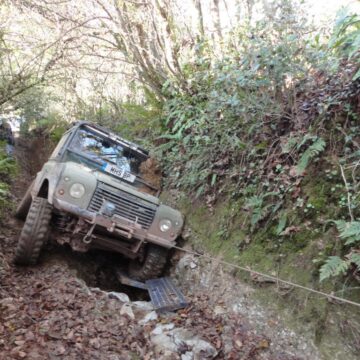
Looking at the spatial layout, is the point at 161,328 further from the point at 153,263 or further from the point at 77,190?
the point at 77,190

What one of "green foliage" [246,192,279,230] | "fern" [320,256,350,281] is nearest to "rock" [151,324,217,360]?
"fern" [320,256,350,281]

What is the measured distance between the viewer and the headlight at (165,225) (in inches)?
179

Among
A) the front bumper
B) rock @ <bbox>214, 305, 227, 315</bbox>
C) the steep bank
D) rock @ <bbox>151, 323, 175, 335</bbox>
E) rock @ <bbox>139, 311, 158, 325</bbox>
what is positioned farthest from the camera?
the front bumper

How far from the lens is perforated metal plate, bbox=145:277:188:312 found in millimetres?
3873

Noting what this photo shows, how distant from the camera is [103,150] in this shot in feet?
17.6

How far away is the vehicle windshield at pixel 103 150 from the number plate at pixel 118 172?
0.21 ft

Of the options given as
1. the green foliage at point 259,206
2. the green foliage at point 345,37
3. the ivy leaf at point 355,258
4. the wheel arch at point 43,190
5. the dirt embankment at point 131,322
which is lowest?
the dirt embankment at point 131,322

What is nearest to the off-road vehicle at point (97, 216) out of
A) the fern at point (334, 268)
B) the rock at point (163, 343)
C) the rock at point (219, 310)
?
the rock at point (219, 310)

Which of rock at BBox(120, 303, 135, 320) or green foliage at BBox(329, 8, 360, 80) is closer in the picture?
green foliage at BBox(329, 8, 360, 80)

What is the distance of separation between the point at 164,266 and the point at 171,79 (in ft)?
12.1

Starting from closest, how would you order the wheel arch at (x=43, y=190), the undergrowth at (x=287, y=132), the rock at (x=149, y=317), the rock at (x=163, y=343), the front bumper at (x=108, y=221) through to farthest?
the rock at (x=163, y=343) → the undergrowth at (x=287, y=132) → the rock at (x=149, y=317) → the front bumper at (x=108, y=221) → the wheel arch at (x=43, y=190)

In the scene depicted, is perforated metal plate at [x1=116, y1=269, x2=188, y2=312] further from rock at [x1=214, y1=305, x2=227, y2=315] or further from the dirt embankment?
rock at [x1=214, y1=305, x2=227, y2=315]

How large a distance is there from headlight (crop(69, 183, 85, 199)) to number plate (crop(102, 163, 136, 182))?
2.90 ft

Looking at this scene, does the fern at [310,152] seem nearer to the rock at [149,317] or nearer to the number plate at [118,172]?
the rock at [149,317]
